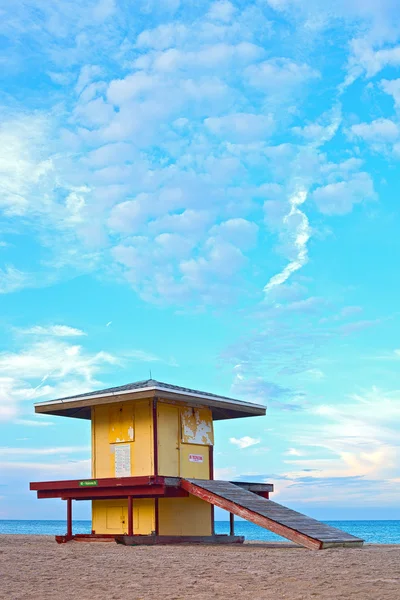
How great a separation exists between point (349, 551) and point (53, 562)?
17.7 ft

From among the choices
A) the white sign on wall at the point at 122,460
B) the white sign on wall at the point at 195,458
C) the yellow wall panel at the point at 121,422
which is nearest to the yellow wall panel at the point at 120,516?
the white sign on wall at the point at 122,460

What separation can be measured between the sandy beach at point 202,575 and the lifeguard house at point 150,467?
12.3 feet

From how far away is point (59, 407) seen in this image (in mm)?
20562

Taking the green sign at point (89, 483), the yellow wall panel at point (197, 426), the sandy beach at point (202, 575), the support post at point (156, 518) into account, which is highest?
the yellow wall panel at point (197, 426)

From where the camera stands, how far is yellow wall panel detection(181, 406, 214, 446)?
66.8ft

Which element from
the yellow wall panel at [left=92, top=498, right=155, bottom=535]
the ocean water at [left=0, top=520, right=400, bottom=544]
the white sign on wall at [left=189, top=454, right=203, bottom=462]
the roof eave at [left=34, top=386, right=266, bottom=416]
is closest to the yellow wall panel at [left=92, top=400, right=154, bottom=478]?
the roof eave at [left=34, top=386, right=266, bottom=416]

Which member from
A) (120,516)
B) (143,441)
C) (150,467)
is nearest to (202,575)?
(150,467)

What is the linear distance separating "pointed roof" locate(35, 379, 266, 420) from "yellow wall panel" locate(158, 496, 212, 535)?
262 cm

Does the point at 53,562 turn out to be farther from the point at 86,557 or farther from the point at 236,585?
the point at 236,585

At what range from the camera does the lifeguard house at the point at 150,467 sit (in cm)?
1830

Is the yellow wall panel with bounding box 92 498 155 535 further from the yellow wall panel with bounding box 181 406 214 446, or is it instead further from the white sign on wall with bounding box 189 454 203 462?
the yellow wall panel with bounding box 181 406 214 446

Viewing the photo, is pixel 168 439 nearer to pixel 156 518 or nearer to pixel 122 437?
pixel 122 437

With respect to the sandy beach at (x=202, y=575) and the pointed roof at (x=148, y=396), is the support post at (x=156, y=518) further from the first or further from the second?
the sandy beach at (x=202, y=575)

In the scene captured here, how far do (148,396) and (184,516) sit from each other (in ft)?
12.2
